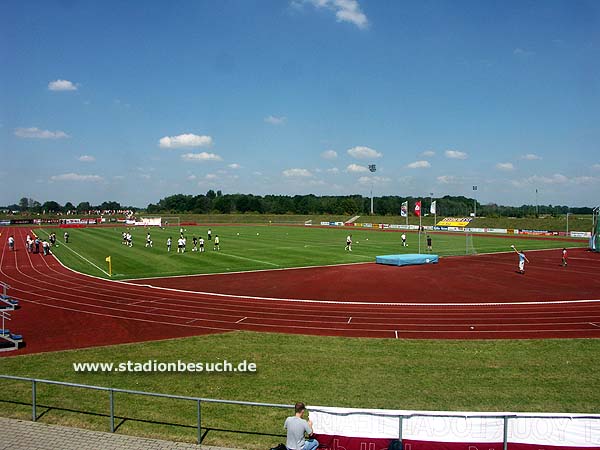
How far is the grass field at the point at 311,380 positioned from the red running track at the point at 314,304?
1.68 m

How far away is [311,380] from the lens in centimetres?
1280

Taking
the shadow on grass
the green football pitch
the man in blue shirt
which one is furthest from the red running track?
the man in blue shirt

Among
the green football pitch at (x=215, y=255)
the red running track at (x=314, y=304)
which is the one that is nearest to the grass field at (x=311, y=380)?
the red running track at (x=314, y=304)

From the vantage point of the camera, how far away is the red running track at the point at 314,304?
18.4 metres

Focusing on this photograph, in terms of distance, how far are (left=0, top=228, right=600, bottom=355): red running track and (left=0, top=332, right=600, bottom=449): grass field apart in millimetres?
1680

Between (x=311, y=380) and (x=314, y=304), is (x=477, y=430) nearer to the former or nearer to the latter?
(x=311, y=380)

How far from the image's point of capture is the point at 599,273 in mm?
34531

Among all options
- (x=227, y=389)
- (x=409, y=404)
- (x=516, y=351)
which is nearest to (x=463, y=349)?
(x=516, y=351)

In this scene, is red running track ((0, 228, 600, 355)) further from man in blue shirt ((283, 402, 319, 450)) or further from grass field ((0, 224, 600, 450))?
man in blue shirt ((283, 402, 319, 450))

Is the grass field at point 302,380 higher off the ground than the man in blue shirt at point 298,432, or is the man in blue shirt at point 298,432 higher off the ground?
the man in blue shirt at point 298,432

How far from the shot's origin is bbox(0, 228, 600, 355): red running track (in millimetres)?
18406

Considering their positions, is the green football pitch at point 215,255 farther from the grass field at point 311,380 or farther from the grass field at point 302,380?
the grass field at point 311,380

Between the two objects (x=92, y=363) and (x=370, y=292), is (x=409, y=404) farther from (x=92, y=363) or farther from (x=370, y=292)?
(x=370, y=292)

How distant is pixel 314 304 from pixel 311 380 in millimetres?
10660
